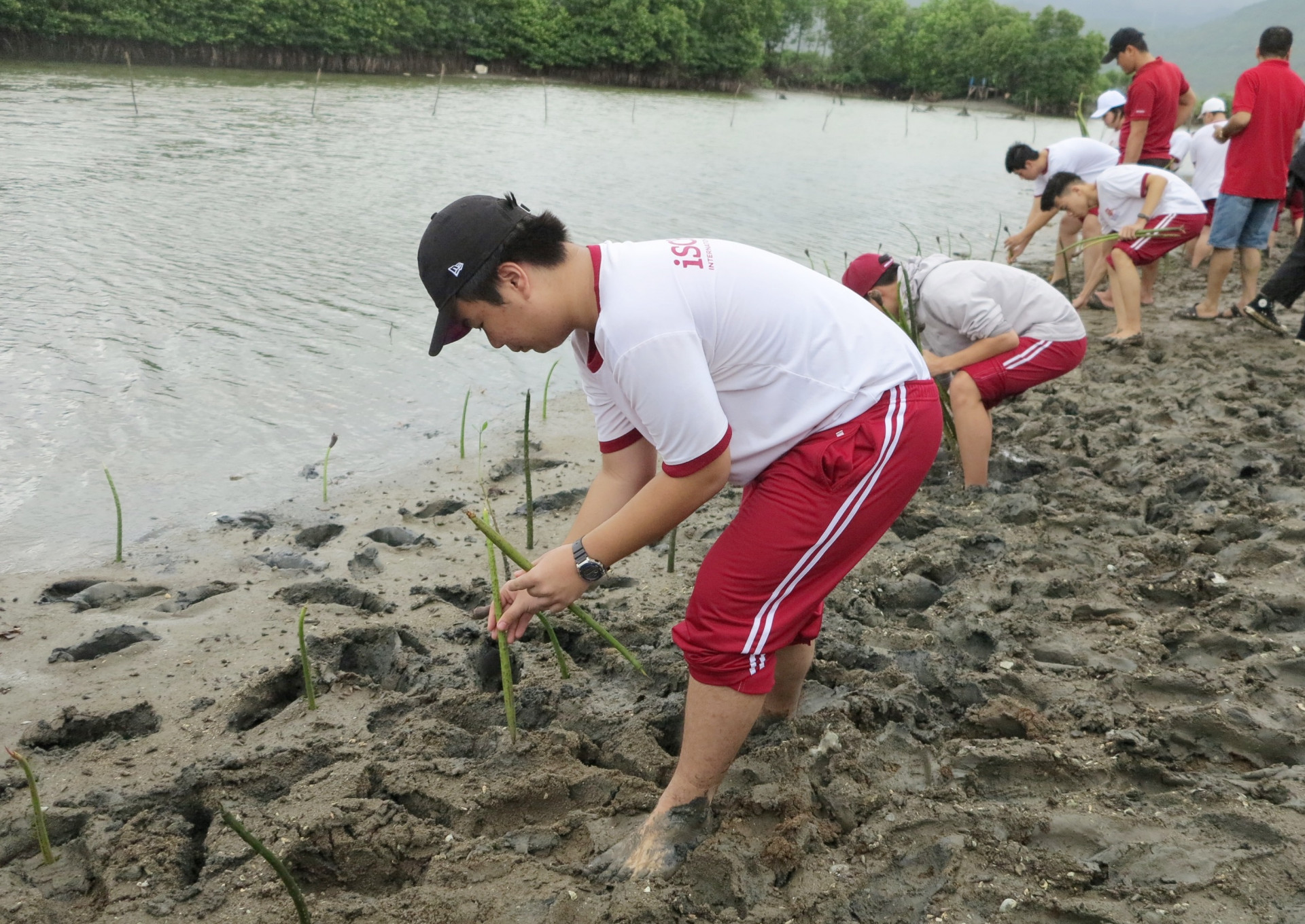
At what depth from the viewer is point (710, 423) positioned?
188 centimetres

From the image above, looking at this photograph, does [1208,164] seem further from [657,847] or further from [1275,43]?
[657,847]

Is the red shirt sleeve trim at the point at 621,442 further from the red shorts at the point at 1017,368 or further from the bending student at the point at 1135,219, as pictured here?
the bending student at the point at 1135,219

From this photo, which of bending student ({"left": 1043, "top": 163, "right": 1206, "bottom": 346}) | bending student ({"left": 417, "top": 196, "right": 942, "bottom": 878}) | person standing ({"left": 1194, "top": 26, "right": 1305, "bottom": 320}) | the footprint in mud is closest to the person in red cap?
bending student ({"left": 1043, "top": 163, "right": 1206, "bottom": 346})

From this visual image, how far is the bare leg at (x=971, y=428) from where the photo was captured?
462cm

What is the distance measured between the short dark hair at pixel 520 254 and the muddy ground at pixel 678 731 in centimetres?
128

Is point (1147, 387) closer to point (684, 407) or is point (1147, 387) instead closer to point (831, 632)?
point (831, 632)

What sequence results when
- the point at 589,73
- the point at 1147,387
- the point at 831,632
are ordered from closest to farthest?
the point at 831,632 → the point at 1147,387 → the point at 589,73

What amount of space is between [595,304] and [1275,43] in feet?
24.5

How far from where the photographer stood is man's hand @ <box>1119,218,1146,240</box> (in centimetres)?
679

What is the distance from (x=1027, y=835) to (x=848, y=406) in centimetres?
102

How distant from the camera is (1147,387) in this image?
20.0 feet

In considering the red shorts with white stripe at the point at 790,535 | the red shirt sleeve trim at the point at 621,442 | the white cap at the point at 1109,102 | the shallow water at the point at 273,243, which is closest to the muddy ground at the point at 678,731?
the red shorts with white stripe at the point at 790,535

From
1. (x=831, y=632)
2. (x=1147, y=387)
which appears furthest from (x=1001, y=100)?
(x=831, y=632)

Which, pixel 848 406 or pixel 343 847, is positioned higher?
pixel 848 406
